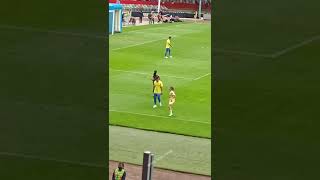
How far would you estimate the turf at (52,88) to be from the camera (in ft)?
14.2

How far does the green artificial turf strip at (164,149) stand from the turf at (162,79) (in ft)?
1.77

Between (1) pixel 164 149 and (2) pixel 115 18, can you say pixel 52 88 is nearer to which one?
(1) pixel 164 149

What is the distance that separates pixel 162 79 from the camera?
2297 cm

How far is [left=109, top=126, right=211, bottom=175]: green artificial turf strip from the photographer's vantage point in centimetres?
1220
